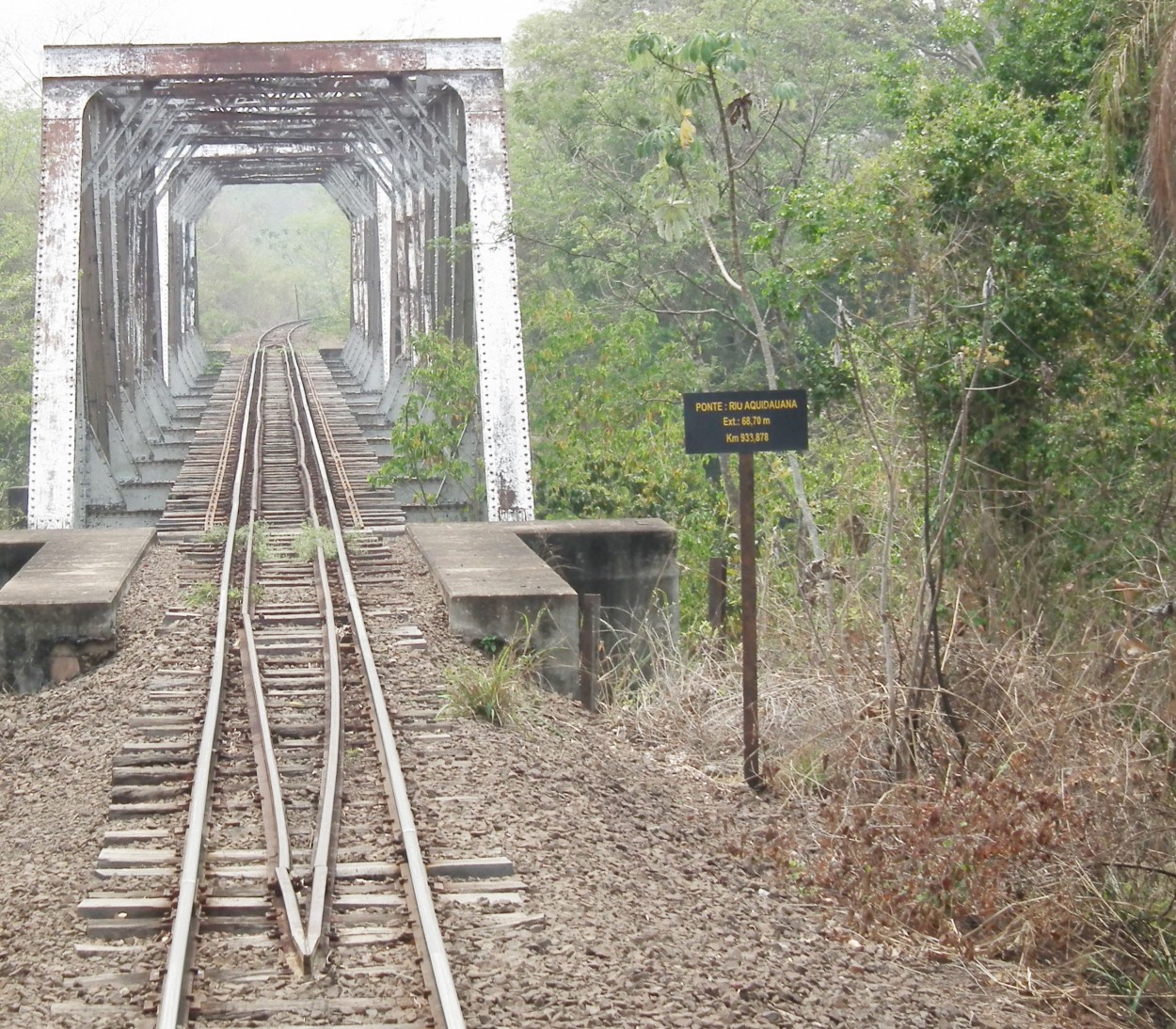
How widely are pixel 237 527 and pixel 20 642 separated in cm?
442

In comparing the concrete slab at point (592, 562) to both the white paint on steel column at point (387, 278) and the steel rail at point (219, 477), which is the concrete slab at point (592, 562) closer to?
the steel rail at point (219, 477)

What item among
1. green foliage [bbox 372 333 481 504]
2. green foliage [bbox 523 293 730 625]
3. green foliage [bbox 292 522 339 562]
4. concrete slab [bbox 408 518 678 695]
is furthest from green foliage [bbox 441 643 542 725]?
green foliage [bbox 523 293 730 625]

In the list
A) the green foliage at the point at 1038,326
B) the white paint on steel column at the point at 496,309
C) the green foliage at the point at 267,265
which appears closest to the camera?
the green foliage at the point at 1038,326

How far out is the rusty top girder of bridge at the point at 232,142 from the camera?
1395cm

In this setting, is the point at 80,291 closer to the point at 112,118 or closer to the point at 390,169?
the point at 112,118

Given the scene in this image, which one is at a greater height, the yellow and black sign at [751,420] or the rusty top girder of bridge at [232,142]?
the rusty top girder of bridge at [232,142]

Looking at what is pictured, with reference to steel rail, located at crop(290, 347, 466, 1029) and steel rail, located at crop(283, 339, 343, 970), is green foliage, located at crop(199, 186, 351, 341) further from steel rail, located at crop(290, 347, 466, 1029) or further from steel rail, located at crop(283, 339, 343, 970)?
steel rail, located at crop(290, 347, 466, 1029)

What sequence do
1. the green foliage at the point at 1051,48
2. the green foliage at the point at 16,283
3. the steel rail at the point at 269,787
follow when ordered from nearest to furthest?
the steel rail at the point at 269,787 < the green foliage at the point at 1051,48 < the green foliage at the point at 16,283

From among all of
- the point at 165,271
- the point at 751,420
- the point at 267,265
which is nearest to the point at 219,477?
the point at 751,420

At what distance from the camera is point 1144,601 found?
891 cm

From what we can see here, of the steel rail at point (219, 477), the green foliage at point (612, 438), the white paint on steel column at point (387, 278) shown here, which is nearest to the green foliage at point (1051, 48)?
the green foliage at point (612, 438)

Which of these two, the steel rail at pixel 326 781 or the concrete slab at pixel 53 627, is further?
the concrete slab at pixel 53 627

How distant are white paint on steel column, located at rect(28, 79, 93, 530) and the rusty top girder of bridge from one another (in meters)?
0.01

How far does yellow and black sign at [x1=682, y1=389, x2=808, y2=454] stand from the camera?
778 cm
